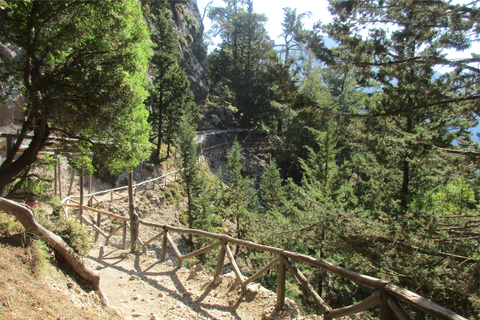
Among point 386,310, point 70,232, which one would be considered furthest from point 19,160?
point 386,310

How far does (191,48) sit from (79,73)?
134 ft

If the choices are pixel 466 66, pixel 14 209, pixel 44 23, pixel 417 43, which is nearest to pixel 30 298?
pixel 14 209

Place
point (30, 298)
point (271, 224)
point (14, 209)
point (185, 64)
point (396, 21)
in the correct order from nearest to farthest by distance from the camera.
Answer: point (30, 298) → point (14, 209) → point (396, 21) → point (271, 224) → point (185, 64)

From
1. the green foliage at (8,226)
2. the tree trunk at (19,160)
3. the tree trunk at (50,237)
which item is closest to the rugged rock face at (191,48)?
the tree trunk at (19,160)

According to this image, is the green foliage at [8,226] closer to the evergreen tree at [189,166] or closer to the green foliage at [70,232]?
the green foliage at [70,232]

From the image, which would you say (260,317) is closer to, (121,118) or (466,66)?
(121,118)

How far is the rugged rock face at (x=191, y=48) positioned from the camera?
3878 cm

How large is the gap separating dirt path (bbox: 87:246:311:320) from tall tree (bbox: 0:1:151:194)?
265 centimetres

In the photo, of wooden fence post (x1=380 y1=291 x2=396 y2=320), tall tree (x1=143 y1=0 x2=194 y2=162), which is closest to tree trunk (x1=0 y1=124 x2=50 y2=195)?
wooden fence post (x1=380 y1=291 x2=396 y2=320)

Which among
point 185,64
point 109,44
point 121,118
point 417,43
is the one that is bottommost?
point 121,118

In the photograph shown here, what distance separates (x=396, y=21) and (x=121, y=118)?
666cm

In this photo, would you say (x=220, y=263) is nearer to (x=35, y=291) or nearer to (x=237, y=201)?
(x=35, y=291)

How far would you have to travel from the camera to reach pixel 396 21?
6508mm

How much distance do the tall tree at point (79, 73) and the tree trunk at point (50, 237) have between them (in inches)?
78.5
